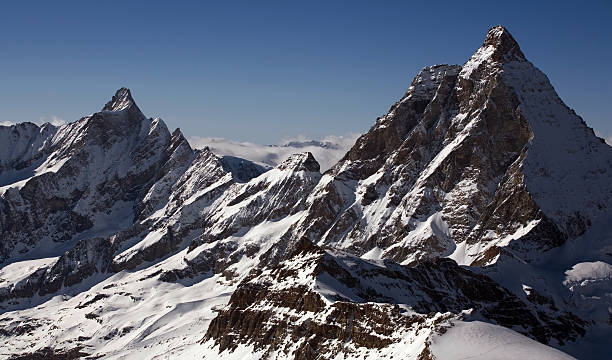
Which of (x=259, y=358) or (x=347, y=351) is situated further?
Result: (x=259, y=358)

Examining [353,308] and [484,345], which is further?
[353,308]

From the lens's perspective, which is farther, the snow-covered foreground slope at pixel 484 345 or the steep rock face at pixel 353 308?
the steep rock face at pixel 353 308

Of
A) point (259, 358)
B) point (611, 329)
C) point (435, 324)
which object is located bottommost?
point (259, 358)

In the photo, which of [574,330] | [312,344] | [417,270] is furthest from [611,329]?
[312,344]

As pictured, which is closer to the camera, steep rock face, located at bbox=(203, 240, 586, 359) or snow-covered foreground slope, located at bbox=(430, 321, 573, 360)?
snow-covered foreground slope, located at bbox=(430, 321, 573, 360)

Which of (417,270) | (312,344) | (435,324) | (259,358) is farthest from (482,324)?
(417,270)

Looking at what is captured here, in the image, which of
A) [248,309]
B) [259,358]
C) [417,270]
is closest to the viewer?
[259,358]

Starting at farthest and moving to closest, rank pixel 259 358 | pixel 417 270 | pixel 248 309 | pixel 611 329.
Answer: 1. pixel 611 329
2. pixel 417 270
3. pixel 248 309
4. pixel 259 358

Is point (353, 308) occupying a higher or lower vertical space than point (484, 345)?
higher

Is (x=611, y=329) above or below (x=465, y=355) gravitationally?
above

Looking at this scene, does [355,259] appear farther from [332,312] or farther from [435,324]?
[435,324]
